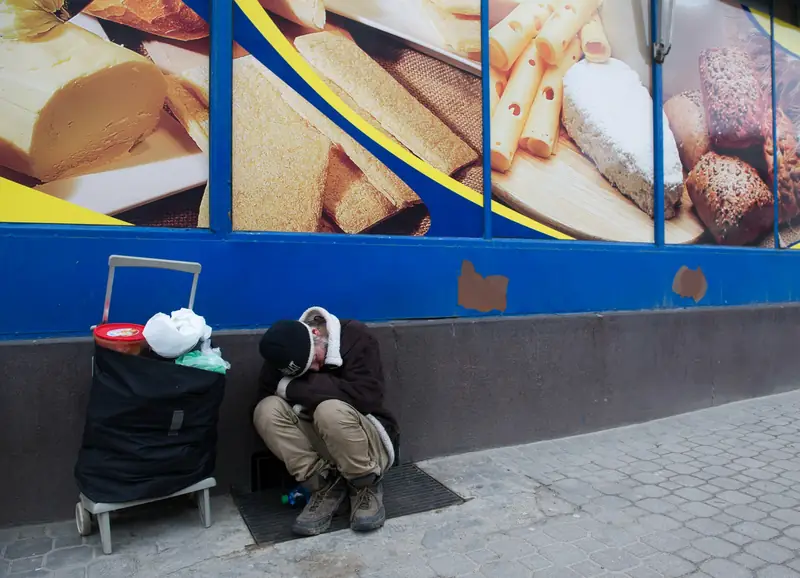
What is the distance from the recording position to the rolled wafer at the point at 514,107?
4.32 metres

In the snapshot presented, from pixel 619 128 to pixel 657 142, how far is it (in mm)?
451

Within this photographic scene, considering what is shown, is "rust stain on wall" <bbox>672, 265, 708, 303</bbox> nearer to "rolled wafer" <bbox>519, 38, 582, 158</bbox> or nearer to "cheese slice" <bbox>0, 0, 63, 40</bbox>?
"rolled wafer" <bbox>519, 38, 582, 158</bbox>

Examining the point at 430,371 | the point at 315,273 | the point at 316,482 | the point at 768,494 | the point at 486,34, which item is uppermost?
the point at 486,34

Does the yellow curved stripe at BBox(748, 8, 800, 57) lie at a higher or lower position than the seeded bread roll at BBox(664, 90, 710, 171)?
higher

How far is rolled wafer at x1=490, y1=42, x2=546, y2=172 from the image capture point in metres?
4.32

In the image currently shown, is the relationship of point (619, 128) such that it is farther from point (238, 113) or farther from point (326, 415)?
point (326, 415)

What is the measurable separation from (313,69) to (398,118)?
0.62 meters

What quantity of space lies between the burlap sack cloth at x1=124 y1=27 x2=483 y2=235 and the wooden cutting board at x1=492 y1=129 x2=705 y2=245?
335 mm

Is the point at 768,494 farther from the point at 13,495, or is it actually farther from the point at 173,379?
the point at 13,495

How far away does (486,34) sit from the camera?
4.25m

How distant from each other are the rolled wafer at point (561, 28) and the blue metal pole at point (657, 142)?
0.75 meters

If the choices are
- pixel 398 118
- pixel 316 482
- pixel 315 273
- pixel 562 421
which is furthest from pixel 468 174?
pixel 316 482

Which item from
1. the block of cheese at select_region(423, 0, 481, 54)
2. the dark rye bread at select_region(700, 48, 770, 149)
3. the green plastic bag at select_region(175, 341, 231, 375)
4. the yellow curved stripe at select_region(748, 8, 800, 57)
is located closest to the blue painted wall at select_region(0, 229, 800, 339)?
the green plastic bag at select_region(175, 341, 231, 375)

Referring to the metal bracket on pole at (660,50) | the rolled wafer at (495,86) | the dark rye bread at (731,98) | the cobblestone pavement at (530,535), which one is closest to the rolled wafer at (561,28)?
the rolled wafer at (495,86)
